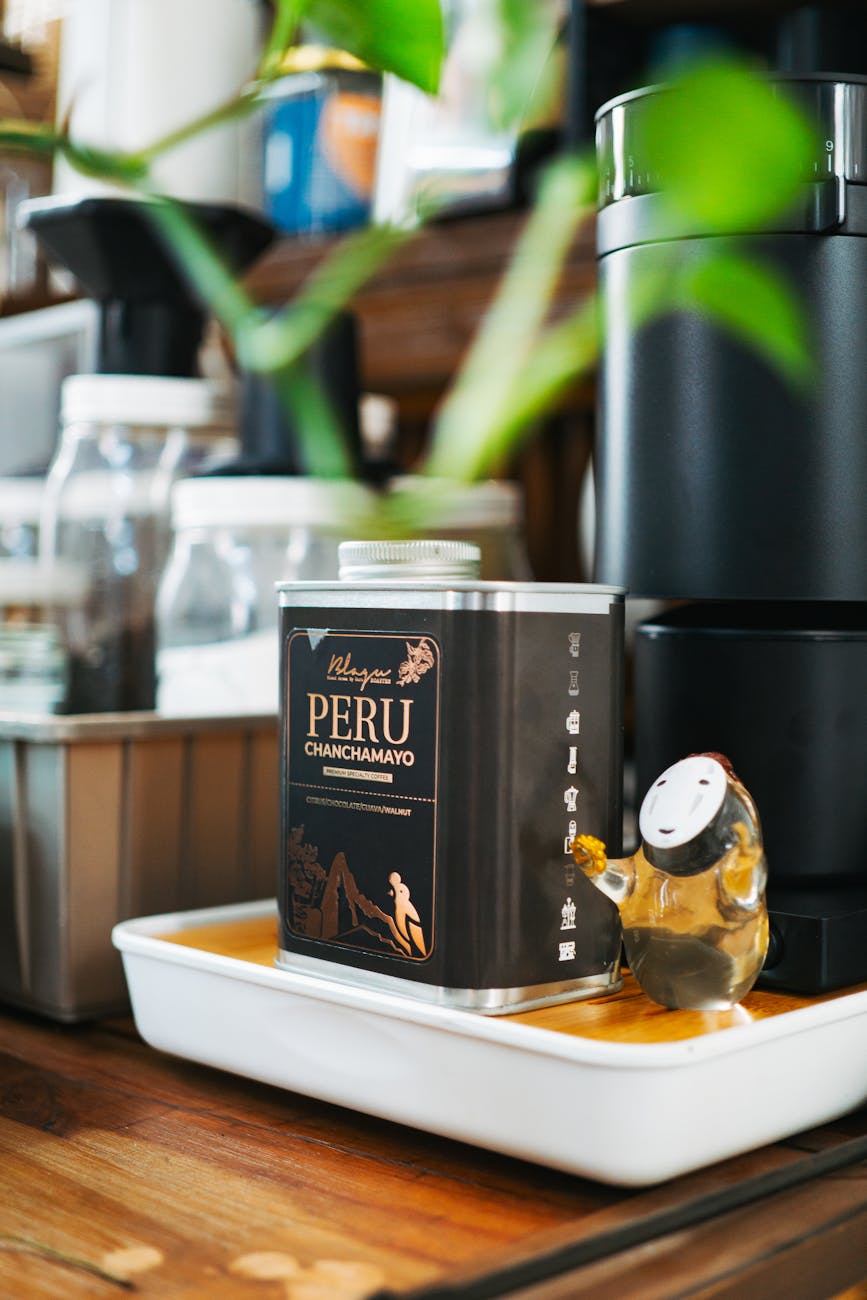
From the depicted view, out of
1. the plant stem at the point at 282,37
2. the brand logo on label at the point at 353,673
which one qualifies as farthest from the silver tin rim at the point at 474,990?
the plant stem at the point at 282,37

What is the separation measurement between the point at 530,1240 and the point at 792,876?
0.65 ft

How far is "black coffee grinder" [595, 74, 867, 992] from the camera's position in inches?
21.3

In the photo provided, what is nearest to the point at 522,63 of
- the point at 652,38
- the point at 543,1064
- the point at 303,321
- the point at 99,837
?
the point at 652,38

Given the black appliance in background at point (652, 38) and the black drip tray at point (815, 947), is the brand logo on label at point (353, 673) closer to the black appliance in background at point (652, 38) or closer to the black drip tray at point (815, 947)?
the black drip tray at point (815, 947)

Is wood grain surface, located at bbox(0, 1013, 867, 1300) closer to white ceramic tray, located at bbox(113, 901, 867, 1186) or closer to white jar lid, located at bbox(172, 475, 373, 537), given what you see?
white ceramic tray, located at bbox(113, 901, 867, 1186)

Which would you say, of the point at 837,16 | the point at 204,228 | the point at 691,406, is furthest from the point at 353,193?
the point at 691,406

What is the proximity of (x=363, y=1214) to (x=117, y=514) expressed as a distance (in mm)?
551

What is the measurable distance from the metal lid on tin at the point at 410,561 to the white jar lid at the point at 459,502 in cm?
24

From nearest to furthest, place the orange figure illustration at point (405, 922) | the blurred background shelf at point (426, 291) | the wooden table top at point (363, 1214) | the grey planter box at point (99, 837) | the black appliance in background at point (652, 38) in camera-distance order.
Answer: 1. the wooden table top at point (363, 1214)
2. the orange figure illustration at point (405, 922)
3. the grey planter box at point (99, 837)
4. the black appliance in background at point (652, 38)
5. the blurred background shelf at point (426, 291)

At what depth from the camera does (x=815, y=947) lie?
517 millimetres

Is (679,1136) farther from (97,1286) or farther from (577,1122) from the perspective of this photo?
(97,1286)

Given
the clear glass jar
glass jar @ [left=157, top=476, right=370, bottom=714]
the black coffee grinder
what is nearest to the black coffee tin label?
the black coffee grinder

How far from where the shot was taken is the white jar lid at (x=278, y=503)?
0.80 metres

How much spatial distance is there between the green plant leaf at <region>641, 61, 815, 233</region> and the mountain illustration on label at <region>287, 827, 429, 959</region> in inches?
11.2
